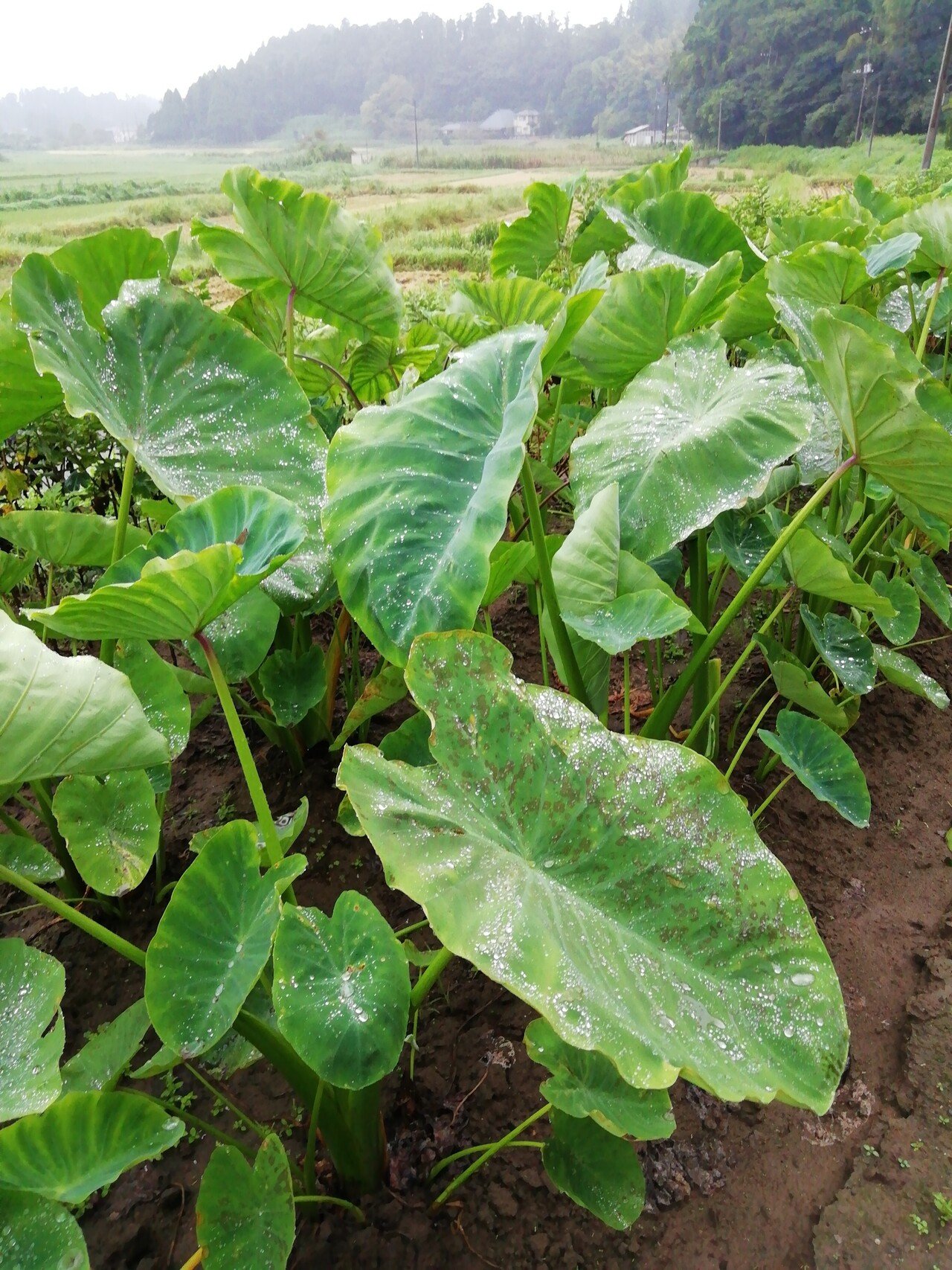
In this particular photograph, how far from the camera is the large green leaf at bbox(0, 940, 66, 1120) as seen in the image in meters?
0.49

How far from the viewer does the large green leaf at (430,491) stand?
25.3 inches

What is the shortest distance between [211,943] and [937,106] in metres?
4.78

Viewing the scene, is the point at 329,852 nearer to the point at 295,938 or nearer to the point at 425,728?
the point at 425,728

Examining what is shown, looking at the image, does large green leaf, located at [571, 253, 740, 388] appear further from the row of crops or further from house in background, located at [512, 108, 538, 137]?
house in background, located at [512, 108, 538, 137]

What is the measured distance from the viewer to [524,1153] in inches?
32.4

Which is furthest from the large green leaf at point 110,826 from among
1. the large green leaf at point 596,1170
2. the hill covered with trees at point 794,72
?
the hill covered with trees at point 794,72

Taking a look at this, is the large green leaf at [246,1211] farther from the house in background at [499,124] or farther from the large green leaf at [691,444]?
the house in background at [499,124]

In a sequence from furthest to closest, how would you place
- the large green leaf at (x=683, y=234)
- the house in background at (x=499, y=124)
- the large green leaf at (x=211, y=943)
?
the house in background at (x=499, y=124), the large green leaf at (x=683, y=234), the large green leaf at (x=211, y=943)

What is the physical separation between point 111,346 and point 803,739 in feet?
3.17

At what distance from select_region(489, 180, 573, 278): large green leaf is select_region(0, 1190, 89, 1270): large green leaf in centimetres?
164

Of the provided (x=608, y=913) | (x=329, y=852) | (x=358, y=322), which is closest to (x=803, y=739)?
(x=608, y=913)

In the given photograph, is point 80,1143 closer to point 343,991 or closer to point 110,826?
point 343,991

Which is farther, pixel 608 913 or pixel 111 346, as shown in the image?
pixel 111 346

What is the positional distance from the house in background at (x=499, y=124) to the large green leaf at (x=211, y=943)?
384cm
